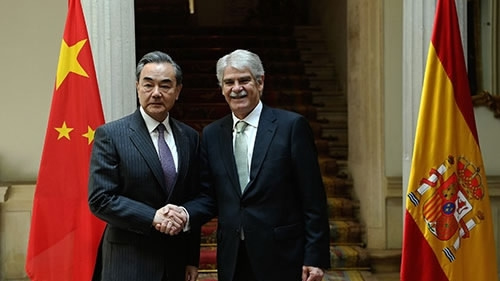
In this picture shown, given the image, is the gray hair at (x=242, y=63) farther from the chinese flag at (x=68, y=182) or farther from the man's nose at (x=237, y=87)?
the chinese flag at (x=68, y=182)

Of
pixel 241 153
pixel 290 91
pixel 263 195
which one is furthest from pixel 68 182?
pixel 290 91

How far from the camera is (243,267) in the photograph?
2.72 meters

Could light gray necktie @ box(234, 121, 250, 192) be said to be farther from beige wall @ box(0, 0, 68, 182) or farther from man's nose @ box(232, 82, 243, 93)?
beige wall @ box(0, 0, 68, 182)

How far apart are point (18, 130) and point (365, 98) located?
286 cm

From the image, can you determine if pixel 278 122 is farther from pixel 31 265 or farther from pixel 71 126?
pixel 31 265

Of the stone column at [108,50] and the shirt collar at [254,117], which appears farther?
the stone column at [108,50]

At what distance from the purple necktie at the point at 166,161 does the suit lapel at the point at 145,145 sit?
0.03m

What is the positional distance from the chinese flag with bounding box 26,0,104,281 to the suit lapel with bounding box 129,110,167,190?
0.93 metres

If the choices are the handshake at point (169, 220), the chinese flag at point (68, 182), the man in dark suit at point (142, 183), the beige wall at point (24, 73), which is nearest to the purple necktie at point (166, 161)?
the man in dark suit at point (142, 183)

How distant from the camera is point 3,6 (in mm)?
4922

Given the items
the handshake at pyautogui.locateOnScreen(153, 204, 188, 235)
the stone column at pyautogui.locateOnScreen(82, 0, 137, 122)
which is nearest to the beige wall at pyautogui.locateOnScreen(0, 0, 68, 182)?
the stone column at pyautogui.locateOnScreen(82, 0, 137, 122)

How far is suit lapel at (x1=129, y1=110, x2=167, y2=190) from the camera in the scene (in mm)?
2501

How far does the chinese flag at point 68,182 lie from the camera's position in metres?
3.40

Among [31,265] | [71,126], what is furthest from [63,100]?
[31,265]
